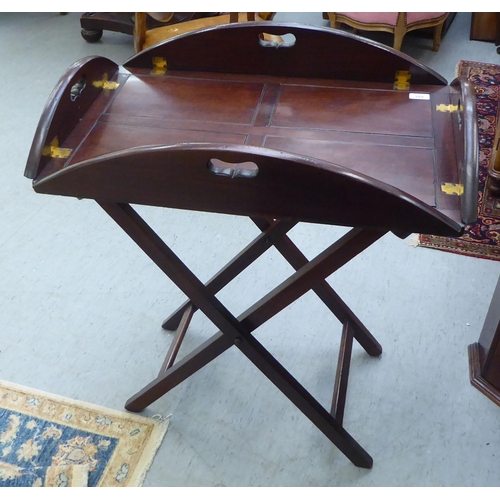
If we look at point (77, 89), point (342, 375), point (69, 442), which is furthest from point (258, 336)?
point (77, 89)

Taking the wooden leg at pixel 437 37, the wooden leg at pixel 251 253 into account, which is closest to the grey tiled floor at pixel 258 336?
the wooden leg at pixel 251 253

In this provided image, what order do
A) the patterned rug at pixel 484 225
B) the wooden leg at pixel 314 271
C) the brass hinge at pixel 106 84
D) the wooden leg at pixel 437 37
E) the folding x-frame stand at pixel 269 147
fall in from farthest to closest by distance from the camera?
the wooden leg at pixel 437 37 < the patterned rug at pixel 484 225 < the brass hinge at pixel 106 84 < the wooden leg at pixel 314 271 < the folding x-frame stand at pixel 269 147

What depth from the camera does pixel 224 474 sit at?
147 centimetres

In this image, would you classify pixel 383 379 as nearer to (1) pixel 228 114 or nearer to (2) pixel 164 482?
(2) pixel 164 482

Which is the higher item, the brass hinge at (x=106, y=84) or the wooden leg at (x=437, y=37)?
the brass hinge at (x=106, y=84)

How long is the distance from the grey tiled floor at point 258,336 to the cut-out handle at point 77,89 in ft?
2.78

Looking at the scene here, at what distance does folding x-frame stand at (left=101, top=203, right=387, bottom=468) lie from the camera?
116cm

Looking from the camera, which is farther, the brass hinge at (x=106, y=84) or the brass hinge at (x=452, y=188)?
the brass hinge at (x=106, y=84)

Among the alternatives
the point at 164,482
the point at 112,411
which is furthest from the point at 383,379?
the point at 112,411

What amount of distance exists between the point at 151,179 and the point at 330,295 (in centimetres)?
79

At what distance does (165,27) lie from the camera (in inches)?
113

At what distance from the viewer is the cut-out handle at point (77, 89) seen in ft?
4.00

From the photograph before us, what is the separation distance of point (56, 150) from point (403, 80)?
0.79 metres

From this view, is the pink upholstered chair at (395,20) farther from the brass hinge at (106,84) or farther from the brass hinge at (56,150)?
the brass hinge at (56,150)
